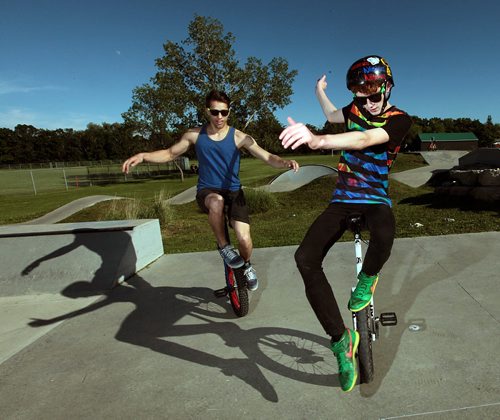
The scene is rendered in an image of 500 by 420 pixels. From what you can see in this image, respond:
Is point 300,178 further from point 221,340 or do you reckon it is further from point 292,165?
point 221,340

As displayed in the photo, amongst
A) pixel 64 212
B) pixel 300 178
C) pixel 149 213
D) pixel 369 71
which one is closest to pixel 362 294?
pixel 369 71

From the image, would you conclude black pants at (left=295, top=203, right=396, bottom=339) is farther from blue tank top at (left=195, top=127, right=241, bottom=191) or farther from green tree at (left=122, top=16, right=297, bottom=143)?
green tree at (left=122, top=16, right=297, bottom=143)

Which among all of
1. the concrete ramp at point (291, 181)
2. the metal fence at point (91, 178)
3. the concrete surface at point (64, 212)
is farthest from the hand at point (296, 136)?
the metal fence at point (91, 178)

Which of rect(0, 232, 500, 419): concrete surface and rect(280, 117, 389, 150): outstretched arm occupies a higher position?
rect(280, 117, 389, 150): outstretched arm

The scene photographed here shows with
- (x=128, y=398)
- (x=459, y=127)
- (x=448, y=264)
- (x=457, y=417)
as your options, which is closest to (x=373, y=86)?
(x=457, y=417)

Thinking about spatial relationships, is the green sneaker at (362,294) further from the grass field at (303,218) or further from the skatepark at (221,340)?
the grass field at (303,218)

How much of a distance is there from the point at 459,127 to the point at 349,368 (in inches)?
4615

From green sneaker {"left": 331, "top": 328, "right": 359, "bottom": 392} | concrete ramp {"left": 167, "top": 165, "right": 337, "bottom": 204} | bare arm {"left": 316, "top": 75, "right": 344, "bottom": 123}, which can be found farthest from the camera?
concrete ramp {"left": 167, "top": 165, "right": 337, "bottom": 204}

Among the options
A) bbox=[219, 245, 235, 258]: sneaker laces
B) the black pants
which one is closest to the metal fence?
bbox=[219, 245, 235, 258]: sneaker laces

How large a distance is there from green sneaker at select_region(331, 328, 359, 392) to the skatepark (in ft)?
0.69

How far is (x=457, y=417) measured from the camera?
6.88ft

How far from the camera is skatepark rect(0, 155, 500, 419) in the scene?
2391 millimetres

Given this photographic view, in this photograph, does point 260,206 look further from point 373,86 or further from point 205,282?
point 373,86

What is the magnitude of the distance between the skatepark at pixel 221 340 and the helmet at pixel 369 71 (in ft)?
6.86
